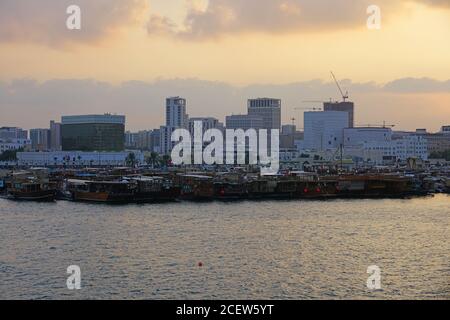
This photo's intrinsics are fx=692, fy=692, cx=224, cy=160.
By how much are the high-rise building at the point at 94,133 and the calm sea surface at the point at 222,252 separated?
4875 centimetres

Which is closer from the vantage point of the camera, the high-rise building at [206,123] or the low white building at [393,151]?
the low white building at [393,151]

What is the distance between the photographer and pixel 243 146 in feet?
255

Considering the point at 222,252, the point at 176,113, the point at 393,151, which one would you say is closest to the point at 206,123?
the point at 176,113

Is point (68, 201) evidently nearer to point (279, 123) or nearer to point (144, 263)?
point (144, 263)

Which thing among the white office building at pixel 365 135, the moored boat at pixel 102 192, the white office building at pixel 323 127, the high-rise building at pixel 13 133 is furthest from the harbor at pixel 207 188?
the high-rise building at pixel 13 133

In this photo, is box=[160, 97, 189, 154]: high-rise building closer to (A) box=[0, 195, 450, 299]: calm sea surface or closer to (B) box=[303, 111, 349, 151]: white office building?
(B) box=[303, 111, 349, 151]: white office building

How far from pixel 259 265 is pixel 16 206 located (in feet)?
45.9

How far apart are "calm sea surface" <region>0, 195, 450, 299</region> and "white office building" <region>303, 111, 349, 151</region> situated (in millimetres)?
69267

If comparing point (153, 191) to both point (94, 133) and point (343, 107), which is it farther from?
point (343, 107)

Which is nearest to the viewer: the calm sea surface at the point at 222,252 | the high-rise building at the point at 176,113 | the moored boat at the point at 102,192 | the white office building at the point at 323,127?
the calm sea surface at the point at 222,252

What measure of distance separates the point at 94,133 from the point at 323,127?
34402mm

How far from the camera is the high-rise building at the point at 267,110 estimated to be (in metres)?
116

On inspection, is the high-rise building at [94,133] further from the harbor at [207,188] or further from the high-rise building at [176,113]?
the harbor at [207,188]
